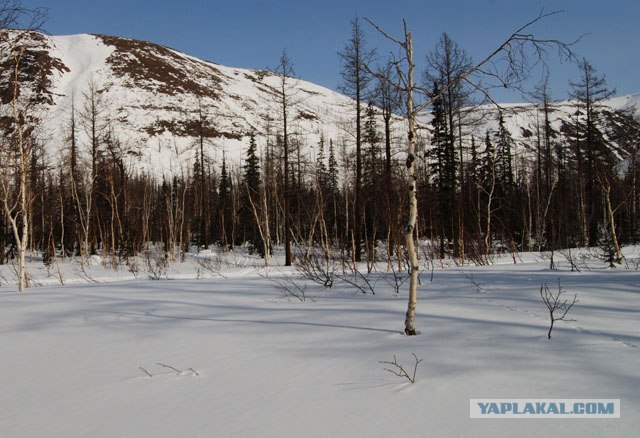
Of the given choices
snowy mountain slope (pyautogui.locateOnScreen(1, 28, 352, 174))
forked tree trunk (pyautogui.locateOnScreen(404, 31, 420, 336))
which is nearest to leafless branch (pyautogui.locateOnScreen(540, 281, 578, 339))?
forked tree trunk (pyautogui.locateOnScreen(404, 31, 420, 336))

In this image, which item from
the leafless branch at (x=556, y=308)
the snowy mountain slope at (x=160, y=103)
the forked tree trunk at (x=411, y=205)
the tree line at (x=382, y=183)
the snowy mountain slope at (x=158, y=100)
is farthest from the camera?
the snowy mountain slope at (x=158, y=100)

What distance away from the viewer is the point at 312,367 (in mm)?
3170

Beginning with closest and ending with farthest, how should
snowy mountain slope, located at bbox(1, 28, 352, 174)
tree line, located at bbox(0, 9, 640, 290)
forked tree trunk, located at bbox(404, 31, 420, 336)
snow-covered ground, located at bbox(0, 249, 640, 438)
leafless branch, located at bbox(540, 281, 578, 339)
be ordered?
snow-covered ground, located at bbox(0, 249, 640, 438)
leafless branch, located at bbox(540, 281, 578, 339)
forked tree trunk, located at bbox(404, 31, 420, 336)
tree line, located at bbox(0, 9, 640, 290)
snowy mountain slope, located at bbox(1, 28, 352, 174)

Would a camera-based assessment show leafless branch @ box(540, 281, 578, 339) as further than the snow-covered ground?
Yes

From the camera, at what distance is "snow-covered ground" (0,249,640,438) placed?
232 cm

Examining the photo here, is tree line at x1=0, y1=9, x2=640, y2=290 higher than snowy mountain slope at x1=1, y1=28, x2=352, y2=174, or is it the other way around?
snowy mountain slope at x1=1, y1=28, x2=352, y2=174

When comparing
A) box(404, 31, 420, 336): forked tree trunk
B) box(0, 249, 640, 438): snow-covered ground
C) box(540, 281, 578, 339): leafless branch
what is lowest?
box(0, 249, 640, 438): snow-covered ground

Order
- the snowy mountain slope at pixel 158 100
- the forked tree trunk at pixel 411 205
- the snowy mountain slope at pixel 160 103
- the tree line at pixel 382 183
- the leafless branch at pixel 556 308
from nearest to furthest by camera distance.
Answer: the leafless branch at pixel 556 308, the forked tree trunk at pixel 411 205, the tree line at pixel 382 183, the snowy mountain slope at pixel 160 103, the snowy mountain slope at pixel 158 100

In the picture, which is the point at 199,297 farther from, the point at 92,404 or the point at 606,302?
the point at 606,302

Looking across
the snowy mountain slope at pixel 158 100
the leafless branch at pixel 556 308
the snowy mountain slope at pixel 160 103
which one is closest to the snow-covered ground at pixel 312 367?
the leafless branch at pixel 556 308

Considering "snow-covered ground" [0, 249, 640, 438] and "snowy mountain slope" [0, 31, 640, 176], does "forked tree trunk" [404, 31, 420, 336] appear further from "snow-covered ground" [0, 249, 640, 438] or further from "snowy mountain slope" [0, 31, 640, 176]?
"snowy mountain slope" [0, 31, 640, 176]

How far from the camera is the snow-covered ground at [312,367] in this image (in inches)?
91.5

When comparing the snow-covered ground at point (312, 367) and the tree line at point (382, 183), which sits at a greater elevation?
the tree line at point (382, 183)

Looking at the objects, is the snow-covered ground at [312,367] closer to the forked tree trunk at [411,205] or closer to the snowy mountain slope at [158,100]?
the forked tree trunk at [411,205]
